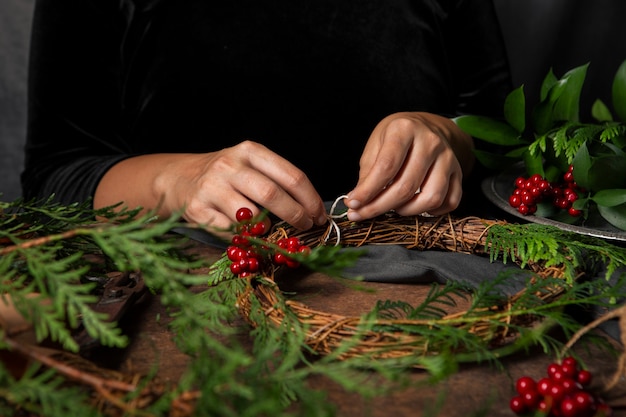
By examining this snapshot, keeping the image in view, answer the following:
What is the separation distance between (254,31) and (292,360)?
95 centimetres

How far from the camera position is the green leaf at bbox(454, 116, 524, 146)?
99 cm

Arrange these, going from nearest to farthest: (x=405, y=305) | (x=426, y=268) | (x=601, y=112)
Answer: (x=405, y=305) → (x=426, y=268) → (x=601, y=112)

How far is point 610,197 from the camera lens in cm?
80

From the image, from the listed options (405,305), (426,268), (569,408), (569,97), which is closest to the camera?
(569,408)

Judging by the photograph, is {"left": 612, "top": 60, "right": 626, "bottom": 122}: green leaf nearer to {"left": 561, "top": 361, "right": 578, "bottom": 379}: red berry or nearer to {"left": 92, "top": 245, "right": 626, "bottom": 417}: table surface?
{"left": 92, "top": 245, "right": 626, "bottom": 417}: table surface

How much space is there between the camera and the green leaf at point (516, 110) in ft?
3.13

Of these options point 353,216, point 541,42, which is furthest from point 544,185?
point 541,42

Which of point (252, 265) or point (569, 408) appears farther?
point (252, 265)

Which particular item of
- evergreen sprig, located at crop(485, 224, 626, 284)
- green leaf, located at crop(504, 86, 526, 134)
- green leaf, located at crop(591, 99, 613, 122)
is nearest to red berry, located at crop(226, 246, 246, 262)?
evergreen sprig, located at crop(485, 224, 626, 284)

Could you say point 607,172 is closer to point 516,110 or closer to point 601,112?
point 516,110

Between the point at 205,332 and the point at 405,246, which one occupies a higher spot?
the point at 205,332

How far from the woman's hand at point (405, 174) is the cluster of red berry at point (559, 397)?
1.09ft

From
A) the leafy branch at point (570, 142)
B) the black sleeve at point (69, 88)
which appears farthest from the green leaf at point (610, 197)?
the black sleeve at point (69, 88)

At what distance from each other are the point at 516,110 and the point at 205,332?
670 millimetres
